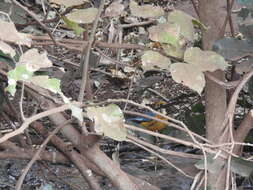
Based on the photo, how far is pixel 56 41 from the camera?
3.59 feet

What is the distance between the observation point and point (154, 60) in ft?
3.28

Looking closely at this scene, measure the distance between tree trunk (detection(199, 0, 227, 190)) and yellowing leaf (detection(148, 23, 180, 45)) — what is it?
0.56ft

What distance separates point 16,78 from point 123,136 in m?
0.23

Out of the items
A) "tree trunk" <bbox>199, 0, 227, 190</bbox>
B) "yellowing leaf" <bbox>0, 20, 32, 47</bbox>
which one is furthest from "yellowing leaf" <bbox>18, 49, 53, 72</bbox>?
"tree trunk" <bbox>199, 0, 227, 190</bbox>

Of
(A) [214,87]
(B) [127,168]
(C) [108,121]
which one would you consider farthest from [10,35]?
(B) [127,168]

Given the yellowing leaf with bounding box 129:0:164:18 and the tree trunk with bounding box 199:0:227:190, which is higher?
the yellowing leaf with bounding box 129:0:164:18

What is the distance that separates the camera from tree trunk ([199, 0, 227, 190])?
1.18 meters

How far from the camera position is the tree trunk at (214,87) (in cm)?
118

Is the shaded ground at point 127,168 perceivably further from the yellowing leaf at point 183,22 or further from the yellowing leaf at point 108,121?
the yellowing leaf at point 108,121

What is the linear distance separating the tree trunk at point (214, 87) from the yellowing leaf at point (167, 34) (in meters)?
0.17

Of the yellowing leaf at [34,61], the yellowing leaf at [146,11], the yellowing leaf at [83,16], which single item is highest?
the yellowing leaf at [146,11]

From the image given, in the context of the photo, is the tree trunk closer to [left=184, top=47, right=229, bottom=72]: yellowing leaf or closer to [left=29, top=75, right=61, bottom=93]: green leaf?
[left=184, top=47, right=229, bottom=72]: yellowing leaf

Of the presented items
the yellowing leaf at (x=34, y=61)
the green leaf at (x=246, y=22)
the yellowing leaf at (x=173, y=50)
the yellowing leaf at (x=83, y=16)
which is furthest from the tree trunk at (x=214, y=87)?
the yellowing leaf at (x=34, y=61)

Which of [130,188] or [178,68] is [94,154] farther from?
[178,68]
